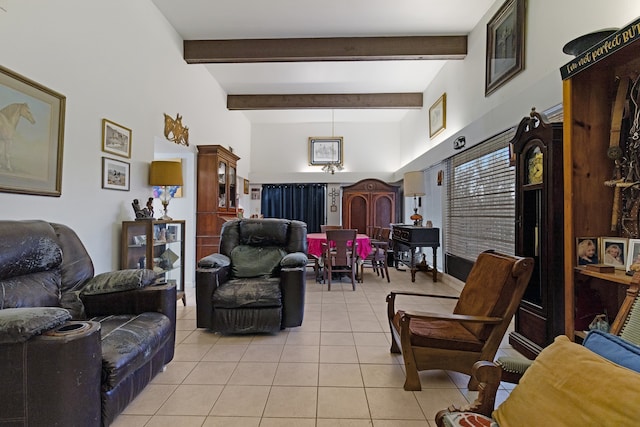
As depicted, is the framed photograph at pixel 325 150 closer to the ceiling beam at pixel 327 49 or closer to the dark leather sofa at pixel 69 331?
the ceiling beam at pixel 327 49

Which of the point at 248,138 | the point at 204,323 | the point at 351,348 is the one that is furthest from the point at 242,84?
the point at 351,348

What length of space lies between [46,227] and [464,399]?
2.80 meters

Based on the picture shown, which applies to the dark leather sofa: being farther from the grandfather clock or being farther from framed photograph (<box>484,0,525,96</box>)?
Result: framed photograph (<box>484,0,525,96</box>)

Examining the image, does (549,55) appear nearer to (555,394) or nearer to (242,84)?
(555,394)

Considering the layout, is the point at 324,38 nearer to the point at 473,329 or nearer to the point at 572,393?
the point at 473,329

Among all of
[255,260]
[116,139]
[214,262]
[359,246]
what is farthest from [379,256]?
[116,139]

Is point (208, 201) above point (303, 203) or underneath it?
underneath

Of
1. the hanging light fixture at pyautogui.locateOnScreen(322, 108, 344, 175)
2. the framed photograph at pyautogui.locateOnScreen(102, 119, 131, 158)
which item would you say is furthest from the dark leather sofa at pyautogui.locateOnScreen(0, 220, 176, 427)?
the hanging light fixture at pyautogui.locateOnScreen(322, 108, 344, 175)

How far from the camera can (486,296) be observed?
211 cm

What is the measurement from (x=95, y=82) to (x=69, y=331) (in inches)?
92.9

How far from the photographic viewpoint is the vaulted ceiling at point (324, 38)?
12.5 ft

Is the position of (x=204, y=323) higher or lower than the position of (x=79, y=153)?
lower

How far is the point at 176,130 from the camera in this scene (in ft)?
14.1

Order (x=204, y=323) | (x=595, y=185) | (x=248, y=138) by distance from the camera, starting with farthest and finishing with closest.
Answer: (x=248, y=138) → (x=204, y=323) → (x=595, y=185)
